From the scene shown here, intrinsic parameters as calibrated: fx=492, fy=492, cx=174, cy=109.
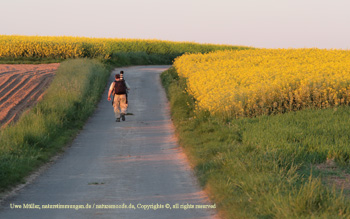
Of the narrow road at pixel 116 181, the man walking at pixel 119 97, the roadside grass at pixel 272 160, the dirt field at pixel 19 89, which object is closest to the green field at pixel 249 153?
the roadside grass at pixel 272 160

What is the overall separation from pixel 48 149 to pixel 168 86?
17521mm

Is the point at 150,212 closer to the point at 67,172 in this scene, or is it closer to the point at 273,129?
the point at 67,172

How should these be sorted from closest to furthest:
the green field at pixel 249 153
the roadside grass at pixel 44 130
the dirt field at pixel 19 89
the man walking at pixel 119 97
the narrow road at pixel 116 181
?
the green field at pixel 249 153
the narrow road at pixel 116 181
the roadside grass at pixel 44 130
the man walking at pixel 119 97
the dirt field at pixel 19 89

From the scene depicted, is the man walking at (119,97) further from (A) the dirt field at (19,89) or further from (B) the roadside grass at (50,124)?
(A) the dirt field at (19,89)

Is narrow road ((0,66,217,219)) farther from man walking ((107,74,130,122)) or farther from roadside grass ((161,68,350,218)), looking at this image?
man walking ((107,74,130,122))

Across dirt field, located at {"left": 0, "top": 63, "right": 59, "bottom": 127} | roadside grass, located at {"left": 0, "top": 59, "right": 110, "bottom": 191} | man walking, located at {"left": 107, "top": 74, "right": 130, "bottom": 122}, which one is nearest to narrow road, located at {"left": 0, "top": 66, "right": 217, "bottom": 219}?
roadside grass, located at {"left": 0, "top": 59, "right": 110, "bottom": 191}

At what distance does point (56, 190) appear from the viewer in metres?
10.3

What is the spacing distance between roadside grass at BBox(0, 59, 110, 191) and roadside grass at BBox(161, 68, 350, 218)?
4078mm

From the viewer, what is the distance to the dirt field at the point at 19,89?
77.2 feet

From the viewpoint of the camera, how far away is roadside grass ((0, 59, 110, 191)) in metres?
11.9

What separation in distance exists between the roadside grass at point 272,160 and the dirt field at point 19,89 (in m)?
9.54

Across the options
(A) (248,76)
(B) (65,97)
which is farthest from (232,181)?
(B) (65,97)

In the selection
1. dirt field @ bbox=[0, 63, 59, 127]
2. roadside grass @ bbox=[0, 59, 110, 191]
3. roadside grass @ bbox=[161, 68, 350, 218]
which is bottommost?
dirt field @ bbox=[0, 63, 59, 127]

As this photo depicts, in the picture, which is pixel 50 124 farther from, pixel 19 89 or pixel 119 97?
pixel 19 89
